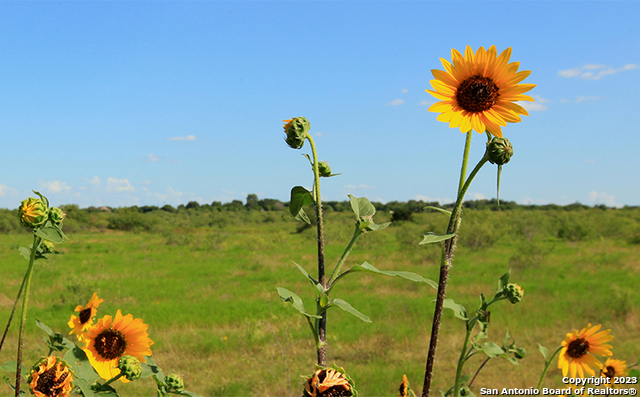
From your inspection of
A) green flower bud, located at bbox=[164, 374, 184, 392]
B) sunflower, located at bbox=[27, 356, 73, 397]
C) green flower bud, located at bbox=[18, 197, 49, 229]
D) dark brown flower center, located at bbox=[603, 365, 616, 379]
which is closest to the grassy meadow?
dark brown flower center, located at bbox=[603, 365, 616, 379]

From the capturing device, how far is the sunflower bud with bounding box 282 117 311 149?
0.77m

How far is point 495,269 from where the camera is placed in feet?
43.8

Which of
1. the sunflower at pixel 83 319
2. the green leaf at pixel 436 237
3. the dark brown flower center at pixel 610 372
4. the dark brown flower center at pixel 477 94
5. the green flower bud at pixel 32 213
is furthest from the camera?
the dark brown flower center at pixel 610 372

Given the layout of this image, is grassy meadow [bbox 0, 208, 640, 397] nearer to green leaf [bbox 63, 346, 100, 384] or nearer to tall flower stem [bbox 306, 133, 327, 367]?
green leaf [bbox 63, 346, 100, 384]

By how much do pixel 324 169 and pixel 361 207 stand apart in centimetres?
15

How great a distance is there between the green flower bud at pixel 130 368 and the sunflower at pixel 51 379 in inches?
3.6

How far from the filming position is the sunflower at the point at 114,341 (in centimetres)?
105

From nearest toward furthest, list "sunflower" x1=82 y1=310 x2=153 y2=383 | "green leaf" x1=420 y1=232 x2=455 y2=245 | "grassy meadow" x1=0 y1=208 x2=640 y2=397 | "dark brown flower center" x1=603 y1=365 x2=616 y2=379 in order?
1. "green leaf" x1=420 y1=232 x2=455 y2=245
2. "sunflower" x1=82 y1=310 x2=153 y2=383
3. "dark brown flower center" x1=603 y1=365 x2=616 y2=379
4. "grassy meadow" x1=0 y1=208 x2=640 y2=397

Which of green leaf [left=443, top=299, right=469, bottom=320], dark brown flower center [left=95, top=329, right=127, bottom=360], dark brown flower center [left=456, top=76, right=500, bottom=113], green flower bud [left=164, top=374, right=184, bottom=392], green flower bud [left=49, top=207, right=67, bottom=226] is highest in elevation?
dark brown flower center [left=456, top=76, right=500, bottom=113]

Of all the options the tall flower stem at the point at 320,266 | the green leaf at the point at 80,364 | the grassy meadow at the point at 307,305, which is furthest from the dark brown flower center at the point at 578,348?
the green leaf at the point at 80,364

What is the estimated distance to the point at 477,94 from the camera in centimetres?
74

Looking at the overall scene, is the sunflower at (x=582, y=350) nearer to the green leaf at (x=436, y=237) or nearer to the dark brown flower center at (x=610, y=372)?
the dark brown flower center at (x=610, y=372)

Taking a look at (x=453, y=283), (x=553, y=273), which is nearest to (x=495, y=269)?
(x=553, y=273)

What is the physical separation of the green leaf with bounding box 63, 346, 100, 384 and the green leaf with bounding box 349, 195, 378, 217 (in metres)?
0.64
